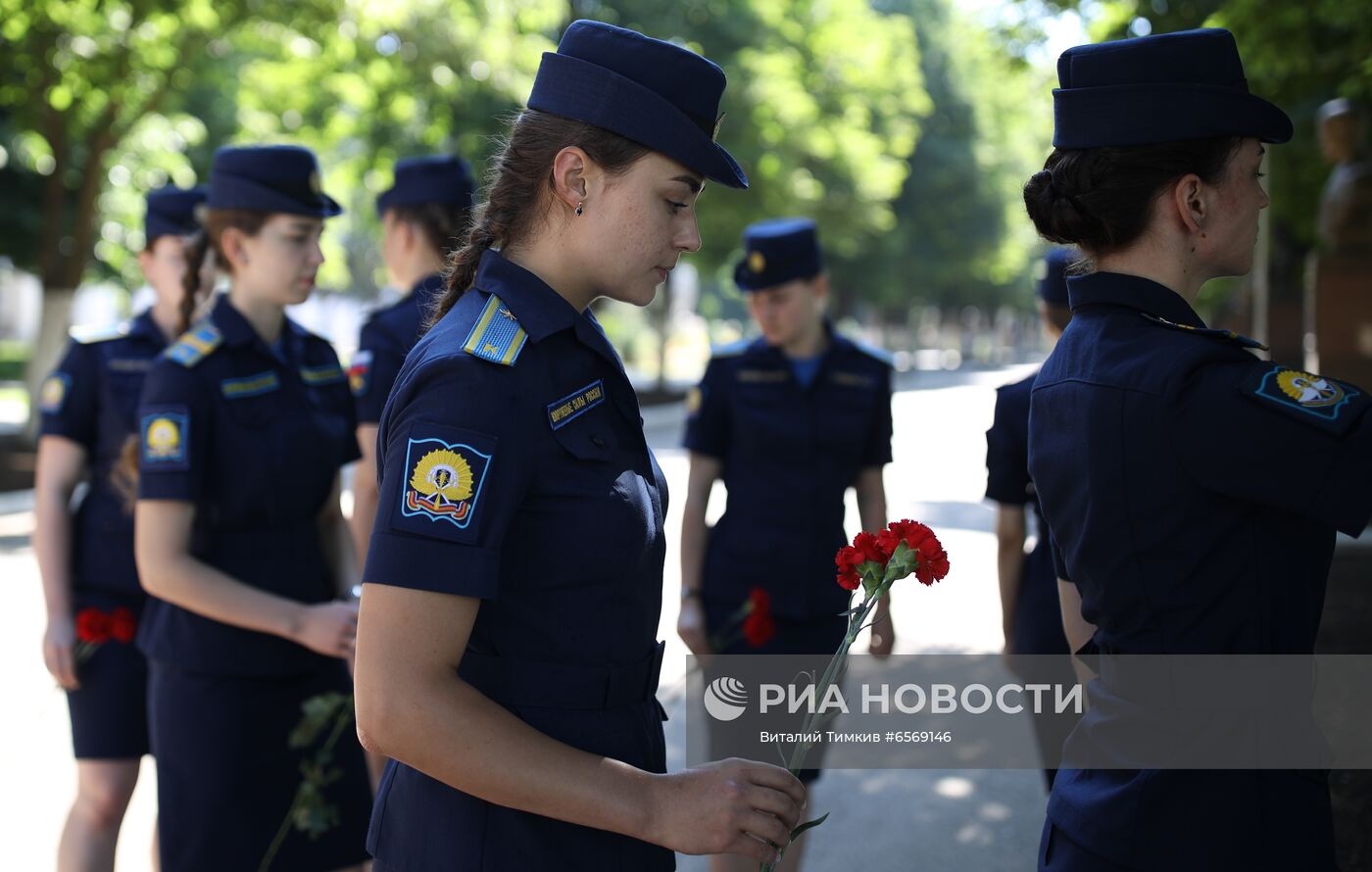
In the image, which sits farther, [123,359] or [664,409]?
[664,409]

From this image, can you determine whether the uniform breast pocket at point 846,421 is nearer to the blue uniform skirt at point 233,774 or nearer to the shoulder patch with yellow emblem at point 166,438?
the blue uniform skirt at point 233,774

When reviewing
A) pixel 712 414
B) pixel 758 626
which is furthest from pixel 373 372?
pixel 758 626

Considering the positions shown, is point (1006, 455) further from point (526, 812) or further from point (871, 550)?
point (526, 812)

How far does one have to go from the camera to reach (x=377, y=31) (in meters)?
16.8

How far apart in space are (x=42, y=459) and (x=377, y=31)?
13683 mm

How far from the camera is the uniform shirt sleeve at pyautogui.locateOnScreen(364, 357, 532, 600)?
171cm

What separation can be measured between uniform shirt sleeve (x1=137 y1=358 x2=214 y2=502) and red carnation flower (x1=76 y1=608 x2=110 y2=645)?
2.72 ft

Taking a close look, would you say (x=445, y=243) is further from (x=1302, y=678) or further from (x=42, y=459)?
(x=1302, y=678)

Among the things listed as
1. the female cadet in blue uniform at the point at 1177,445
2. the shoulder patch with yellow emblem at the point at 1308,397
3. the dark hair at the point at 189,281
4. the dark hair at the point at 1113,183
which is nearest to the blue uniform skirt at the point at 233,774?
the dark hair at the point at 189,281

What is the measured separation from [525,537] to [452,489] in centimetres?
15

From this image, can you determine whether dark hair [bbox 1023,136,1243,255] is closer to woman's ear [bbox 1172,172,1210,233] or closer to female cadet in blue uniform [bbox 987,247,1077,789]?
woman's ear [bbox 1172,172,1210,233]

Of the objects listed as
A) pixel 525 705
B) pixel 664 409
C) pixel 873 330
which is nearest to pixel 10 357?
pixel 664 409

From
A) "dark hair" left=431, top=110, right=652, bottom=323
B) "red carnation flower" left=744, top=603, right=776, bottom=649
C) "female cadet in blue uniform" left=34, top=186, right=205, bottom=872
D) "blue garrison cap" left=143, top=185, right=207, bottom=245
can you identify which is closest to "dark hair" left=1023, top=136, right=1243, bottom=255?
"dark hair" left=431, top=110, right=652, bottom=323

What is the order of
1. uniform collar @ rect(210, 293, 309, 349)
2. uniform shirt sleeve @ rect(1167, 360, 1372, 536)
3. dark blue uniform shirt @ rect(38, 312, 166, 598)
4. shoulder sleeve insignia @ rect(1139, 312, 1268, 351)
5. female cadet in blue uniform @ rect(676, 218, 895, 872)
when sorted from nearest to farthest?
uniform shirt sleeve @ rect(1167, 360, 1372, 536)
shoulder sleeve insignia @ rect(1139, 312, 1268, 351)
uniform collar @ rect(210, 293, 309, 349)
dark blue uniform shirt @ rect(38, 312, 166, 598)
female cadet in blue uniform @ rect(676, 218, 895, 872)
